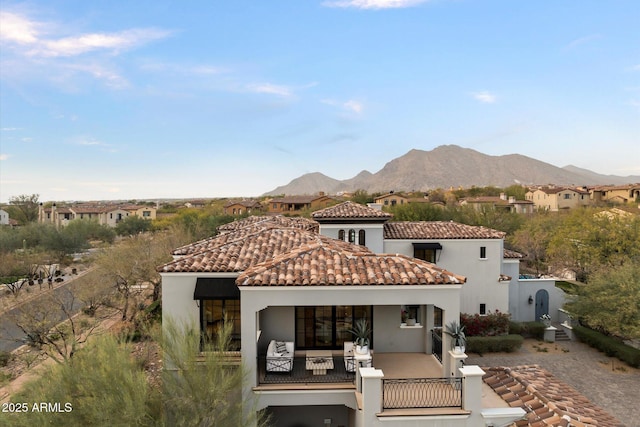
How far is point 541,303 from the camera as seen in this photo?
84.0 ft

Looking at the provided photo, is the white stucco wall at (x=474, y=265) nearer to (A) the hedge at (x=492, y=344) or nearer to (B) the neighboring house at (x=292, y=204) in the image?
(A) the hedge at (x=492, y=344)

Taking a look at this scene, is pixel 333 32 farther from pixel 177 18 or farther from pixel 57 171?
pixel 57 171

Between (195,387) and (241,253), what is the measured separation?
19.1ft

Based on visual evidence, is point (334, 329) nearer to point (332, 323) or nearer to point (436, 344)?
point (332, 323)

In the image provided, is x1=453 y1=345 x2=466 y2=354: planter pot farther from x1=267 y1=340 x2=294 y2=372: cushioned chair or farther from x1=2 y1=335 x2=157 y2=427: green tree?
x1=2 y1=335 x2=157 y2=427: green tree

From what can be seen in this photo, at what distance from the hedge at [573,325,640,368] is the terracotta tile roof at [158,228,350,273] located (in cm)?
1822

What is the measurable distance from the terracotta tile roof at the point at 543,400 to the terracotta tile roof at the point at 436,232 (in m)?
9.74

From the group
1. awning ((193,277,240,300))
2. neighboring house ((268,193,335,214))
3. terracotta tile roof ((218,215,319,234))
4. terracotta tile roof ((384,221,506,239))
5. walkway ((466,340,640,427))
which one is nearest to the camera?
awning ((193,277,240,300))

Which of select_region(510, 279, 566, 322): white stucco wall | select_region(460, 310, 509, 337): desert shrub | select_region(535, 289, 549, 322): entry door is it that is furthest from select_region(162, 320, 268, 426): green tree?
select_region(535, 289, 549, 322): entry door

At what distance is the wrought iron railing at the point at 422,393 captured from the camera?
30.3ft

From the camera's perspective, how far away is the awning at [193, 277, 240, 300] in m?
11.0

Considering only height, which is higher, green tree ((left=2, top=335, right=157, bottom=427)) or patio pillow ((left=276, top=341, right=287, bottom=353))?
green tree ((left=2, top=335, right=157, bottom=427))

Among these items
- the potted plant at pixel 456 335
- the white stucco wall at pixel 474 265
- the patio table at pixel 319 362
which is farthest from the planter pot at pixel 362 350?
the white stucco wall at pixel 474 265

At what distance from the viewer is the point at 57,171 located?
5731cm
